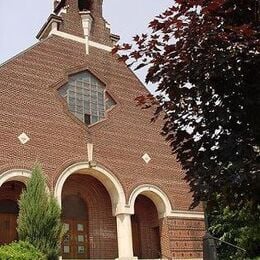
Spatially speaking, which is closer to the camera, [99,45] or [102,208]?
[102,208]

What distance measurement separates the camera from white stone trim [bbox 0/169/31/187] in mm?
16250

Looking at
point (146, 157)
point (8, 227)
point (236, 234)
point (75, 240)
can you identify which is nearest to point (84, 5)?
point (146, 157)

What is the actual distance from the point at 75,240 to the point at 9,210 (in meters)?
2.87

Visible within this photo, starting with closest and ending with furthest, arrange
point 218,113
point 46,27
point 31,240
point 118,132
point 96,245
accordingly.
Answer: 1. point 218,113
2. point 31,240
3. point 96,245
4. point 118,132
5. point 46,27

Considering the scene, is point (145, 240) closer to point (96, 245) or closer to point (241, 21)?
point (96, 245)

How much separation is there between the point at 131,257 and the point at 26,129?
20.4 ft


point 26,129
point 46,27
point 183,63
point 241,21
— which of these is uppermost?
point 46,27

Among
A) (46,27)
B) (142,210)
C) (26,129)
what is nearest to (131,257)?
(142,210)

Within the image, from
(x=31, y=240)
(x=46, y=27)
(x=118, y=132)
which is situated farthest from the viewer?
(x=46, y=27)

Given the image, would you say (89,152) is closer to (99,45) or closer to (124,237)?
(124,237)

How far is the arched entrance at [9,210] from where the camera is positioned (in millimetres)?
17453

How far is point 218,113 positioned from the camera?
6.75 meters

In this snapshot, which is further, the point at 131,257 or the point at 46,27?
the point at 46,27

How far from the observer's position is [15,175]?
54.3ft
